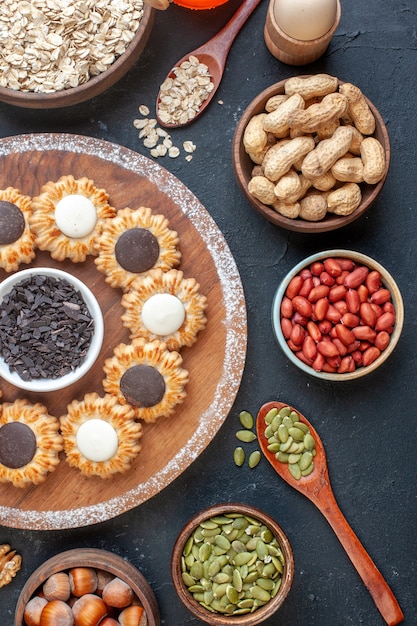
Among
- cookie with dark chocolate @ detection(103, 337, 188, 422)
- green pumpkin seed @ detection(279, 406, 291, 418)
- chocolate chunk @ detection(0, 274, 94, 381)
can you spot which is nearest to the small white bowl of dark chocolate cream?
chocolate chunk @ detection(0, 274, 94, 381)

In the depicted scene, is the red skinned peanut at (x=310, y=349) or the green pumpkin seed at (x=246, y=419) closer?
the red skinned peanut at (x=310, y=349)

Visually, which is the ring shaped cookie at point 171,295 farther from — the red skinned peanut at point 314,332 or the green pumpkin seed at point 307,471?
the green pumpkin seed at point 307,471

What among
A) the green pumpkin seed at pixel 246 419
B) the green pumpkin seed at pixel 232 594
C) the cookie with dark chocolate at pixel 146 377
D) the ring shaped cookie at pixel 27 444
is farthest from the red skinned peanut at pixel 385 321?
the ring shaped cookie at pixel 27 444

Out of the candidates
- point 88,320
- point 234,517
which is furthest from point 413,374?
point 88,320

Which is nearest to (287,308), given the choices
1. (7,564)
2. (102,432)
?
(102,432)

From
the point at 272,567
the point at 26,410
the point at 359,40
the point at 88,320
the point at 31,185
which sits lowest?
the point at 272,567

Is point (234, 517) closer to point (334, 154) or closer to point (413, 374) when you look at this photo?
point (413, 374)
